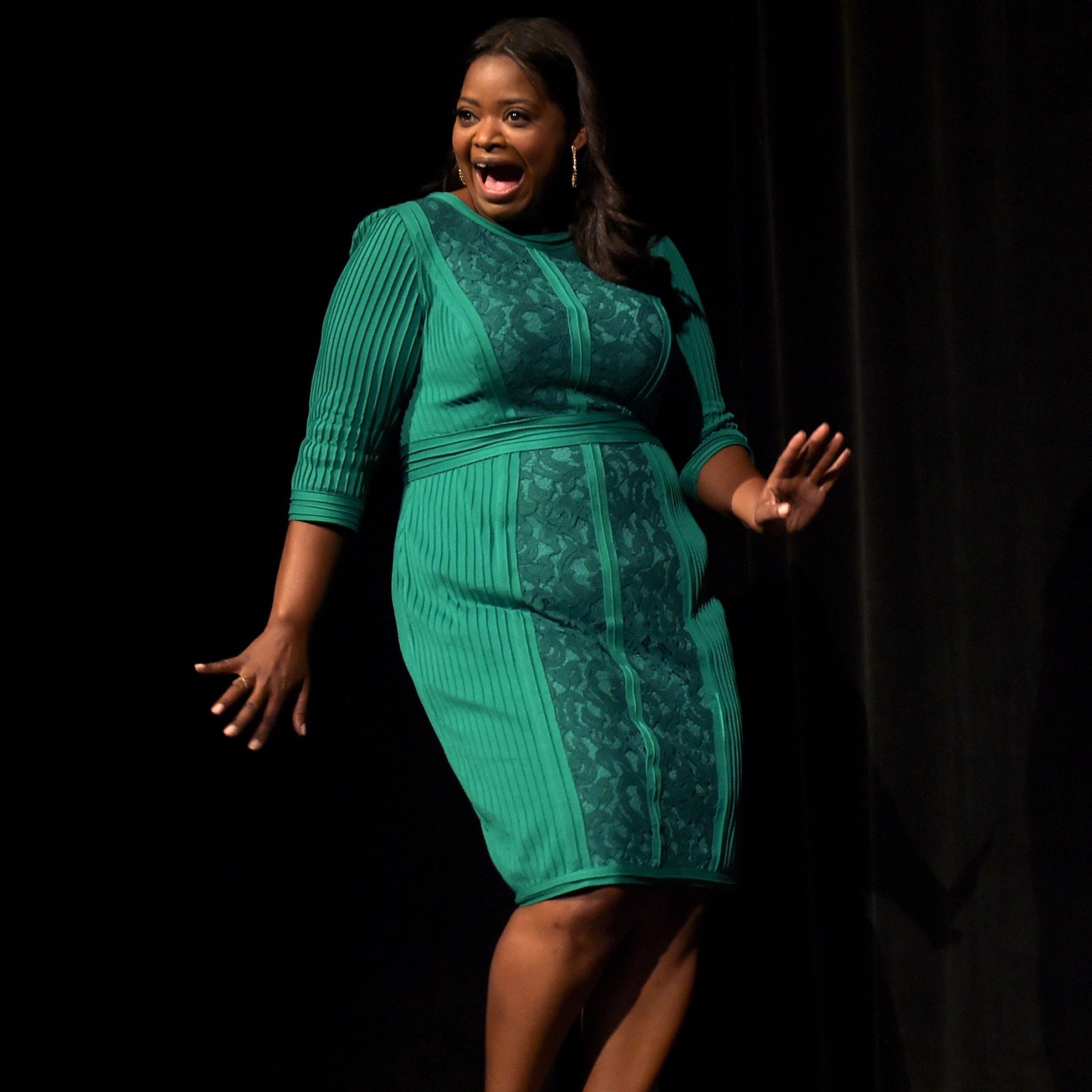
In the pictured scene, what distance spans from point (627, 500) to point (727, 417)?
0.28 m

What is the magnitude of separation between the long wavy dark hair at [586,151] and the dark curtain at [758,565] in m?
0.42

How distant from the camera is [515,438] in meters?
1.57

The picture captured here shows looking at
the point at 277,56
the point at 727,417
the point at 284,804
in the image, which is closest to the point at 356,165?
the point at 277,56

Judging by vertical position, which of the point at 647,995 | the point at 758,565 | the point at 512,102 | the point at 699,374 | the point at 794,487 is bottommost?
the point at 647,995

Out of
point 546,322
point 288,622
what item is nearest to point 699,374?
point 546,322

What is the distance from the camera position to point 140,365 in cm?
192

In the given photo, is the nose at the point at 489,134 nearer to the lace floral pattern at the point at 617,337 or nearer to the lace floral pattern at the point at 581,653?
the lace floral pattern at the point at 617,337

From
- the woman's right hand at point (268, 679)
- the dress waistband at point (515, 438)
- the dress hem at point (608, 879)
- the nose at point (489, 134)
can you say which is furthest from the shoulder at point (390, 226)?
→ the dress hem at point (608, 879)

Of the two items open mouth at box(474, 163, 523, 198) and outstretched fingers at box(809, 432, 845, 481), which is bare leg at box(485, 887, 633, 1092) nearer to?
outstretched fingers at box(809, 432, 845, 481)

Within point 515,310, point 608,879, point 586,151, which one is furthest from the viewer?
point 586,151

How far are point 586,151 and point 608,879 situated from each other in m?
0.86

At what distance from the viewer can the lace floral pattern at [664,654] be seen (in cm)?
151

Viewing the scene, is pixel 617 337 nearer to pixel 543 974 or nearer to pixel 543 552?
pixel 543 552

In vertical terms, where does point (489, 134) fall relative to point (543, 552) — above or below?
above
